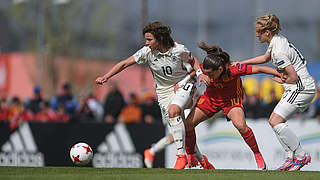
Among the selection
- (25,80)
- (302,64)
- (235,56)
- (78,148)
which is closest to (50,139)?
(78,148)

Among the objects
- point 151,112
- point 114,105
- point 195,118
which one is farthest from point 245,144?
point 195,118

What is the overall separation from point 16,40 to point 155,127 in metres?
24.0

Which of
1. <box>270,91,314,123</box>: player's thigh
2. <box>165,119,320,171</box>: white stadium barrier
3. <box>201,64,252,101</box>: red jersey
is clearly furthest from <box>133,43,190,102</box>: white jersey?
<box>165,119,320,171</box>: white stadium barrier

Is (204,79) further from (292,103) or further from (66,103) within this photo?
(66,103)

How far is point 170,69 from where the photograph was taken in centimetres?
1032

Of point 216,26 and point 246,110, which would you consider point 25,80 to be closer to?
point 216,26

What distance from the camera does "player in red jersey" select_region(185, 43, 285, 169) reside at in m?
9.78

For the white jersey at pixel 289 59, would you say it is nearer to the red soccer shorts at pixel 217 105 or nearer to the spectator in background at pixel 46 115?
the red soccer shorts at pixel 217 105

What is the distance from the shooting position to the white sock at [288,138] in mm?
9625

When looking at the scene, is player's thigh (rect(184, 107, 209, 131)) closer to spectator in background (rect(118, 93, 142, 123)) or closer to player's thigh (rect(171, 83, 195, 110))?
player's thigh (rect(171, 83, 195, 110))

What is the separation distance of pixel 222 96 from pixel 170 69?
2.96 ft

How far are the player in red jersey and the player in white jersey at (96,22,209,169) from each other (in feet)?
0.67

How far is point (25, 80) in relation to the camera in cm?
3722

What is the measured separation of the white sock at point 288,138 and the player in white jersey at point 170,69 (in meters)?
1.29
